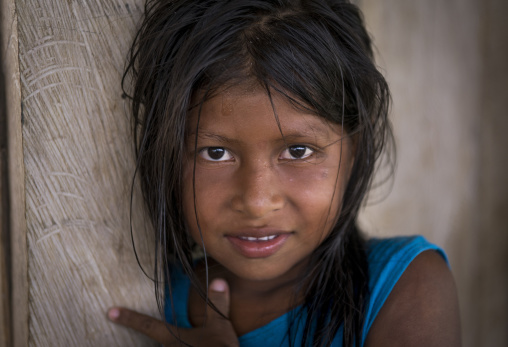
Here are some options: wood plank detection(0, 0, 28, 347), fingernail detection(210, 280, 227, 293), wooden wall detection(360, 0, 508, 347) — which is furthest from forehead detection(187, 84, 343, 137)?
wooden wall detection(360, 0, 508, 347)

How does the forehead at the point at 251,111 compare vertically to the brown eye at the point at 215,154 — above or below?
above

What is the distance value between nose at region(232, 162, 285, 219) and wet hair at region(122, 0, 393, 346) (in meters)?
0.14

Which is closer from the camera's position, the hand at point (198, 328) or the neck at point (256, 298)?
the hand at point (198, 328)

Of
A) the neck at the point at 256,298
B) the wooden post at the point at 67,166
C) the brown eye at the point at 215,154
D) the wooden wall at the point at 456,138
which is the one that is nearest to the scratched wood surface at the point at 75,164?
the wooden post at the point at 67,166

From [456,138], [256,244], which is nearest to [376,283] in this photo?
[256,244]

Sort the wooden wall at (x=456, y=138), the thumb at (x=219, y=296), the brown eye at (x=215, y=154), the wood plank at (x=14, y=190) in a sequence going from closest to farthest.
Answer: the wood plank at (x=14, y=190), the brown eye at (x=215, y=154), the thumb at (x=219, y=296), the wooden wall at (x=456, y=138)

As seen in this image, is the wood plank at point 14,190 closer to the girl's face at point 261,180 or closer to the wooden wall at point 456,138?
the girl's face at point 261,180

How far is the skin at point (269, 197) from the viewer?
85 centimetres

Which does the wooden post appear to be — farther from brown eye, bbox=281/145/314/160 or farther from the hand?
brown eye, bbox=281/145/314/160

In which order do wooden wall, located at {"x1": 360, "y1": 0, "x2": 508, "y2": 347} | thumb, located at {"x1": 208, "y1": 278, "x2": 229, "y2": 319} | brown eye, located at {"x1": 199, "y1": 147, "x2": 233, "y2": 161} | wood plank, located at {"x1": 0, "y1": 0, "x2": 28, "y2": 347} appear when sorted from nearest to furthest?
wood plank, located at {"x1": 0, "y1": 0, "x2": 28, "y2": 347} → brown eye, located at {"x1": 199, "y1": 147, "x2": 233, "y2": 161} → thumb, located at {"x1": 208, "y1": 278, "x2": 229, "y2": 319} → wooden wall, located at {"x1": 360, "y1": 0, "x2": 508, "y2": 347}

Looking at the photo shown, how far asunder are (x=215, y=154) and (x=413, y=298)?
0.53m

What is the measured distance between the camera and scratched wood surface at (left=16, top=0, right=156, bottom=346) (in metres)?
0.79

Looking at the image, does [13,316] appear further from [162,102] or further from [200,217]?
[162,102]

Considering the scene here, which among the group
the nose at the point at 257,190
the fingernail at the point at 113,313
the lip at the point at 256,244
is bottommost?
the fingernail at the point at 113,313
